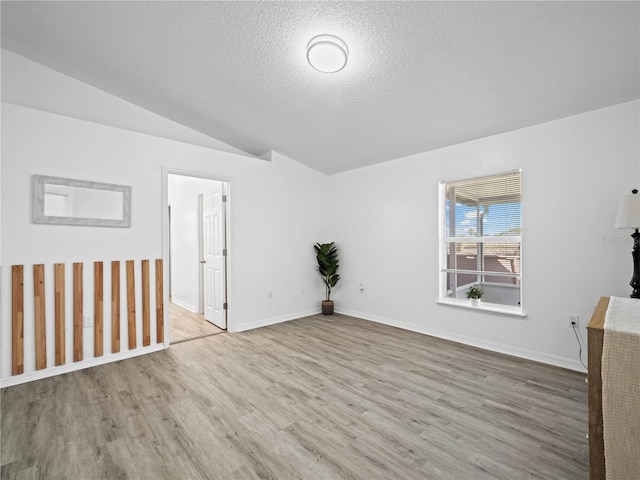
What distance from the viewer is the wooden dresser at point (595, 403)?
1247mm

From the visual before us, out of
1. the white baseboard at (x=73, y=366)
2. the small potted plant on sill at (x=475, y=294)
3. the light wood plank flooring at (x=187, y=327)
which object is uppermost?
the small potted plant on sill at (x=475, y=294)

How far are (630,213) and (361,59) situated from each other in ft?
7.74

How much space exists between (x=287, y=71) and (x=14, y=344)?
342 cm

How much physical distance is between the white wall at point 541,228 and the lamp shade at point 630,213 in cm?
43

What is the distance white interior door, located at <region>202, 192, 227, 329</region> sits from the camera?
4082mm

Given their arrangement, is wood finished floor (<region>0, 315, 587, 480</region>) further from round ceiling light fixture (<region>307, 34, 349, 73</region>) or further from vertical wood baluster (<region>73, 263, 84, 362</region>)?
round ceiling light fixture (<region>307, 34, 349, 73</region>)

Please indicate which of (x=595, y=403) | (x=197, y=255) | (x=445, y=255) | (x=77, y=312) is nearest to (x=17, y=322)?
(x=77, y=312)

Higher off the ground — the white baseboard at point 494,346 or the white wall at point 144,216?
the white wall at point 144,216

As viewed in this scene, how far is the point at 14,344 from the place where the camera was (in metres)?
2.55

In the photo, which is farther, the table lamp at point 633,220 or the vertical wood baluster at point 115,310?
the vertical wood baluster at point 115,310

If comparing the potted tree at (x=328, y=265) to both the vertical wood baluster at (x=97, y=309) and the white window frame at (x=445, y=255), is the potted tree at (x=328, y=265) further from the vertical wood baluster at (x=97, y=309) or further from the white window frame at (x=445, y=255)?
the vertical wood baluster at (x=97, y=309)

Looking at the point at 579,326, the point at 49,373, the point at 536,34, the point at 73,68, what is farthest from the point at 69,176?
the point at 579,326

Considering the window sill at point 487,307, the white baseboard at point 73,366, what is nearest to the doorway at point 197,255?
the white baseboard at point 73,366

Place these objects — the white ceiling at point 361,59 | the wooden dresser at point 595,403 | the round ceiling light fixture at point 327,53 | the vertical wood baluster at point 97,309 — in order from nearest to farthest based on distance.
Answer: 1. the wooden dresser at point 595,403
2. the white ceiling at point 361,59
3. the round ceiling light fixture at point 327,53
4. the vertical wood baluster at point 97,309
